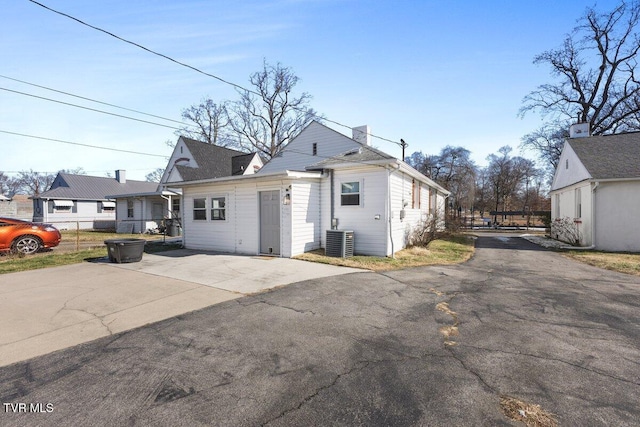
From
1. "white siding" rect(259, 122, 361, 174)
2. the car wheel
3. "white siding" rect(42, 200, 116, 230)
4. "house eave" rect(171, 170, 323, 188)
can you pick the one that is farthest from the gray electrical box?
"white siding" rect(42, 200, 116, 230)

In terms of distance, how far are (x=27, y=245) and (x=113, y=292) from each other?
8.46 m

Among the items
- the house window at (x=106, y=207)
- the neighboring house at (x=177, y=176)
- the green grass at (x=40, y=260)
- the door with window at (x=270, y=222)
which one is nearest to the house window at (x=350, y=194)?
the door with window at (x=270, y=222)

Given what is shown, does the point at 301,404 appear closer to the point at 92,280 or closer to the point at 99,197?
the point at 92,280

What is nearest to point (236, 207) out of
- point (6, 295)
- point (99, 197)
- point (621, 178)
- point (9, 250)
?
point (6, 295)

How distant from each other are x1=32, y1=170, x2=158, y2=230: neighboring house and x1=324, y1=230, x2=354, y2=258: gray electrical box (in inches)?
871

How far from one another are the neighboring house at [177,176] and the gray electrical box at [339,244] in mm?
13507

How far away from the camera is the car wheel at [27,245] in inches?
424

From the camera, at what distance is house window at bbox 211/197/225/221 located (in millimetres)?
11945

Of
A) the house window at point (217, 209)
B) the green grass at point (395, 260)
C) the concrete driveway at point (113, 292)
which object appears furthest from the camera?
the house window at point (217, 209)

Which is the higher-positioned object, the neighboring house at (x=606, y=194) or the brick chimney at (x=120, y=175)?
the brick chimney at (x=120, y=175)

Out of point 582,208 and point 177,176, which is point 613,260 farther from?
point 177,176

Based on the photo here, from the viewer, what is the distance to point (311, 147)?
55.8 feet

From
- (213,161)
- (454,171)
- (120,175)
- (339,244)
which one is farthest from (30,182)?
(454,171)

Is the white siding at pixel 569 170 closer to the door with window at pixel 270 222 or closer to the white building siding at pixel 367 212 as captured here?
the white building siding at pixel 367 212
